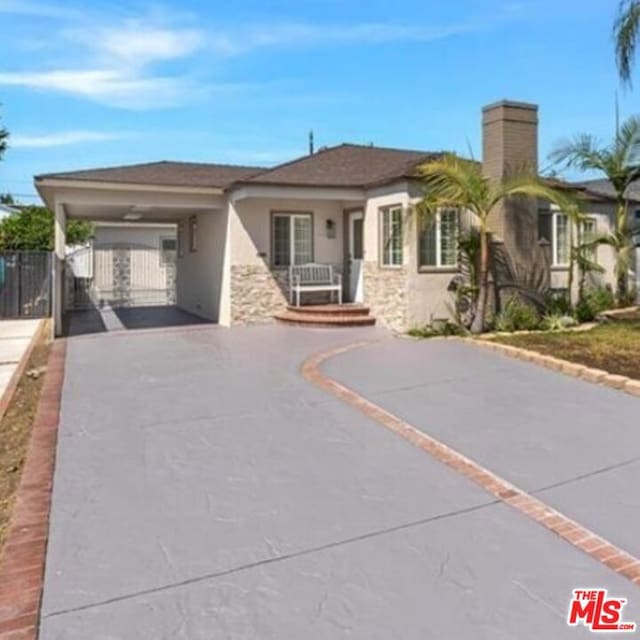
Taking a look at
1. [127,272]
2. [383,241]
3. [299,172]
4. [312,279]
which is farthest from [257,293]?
[127,272]

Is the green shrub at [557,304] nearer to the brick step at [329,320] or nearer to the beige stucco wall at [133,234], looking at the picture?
the brick step at [329,320]

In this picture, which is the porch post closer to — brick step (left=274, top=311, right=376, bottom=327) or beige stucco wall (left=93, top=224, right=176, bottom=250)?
brick step (left=274, top=311, right=376, bottom=327)

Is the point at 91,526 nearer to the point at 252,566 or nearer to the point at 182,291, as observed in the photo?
the point at 252,566

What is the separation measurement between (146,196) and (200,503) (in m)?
11.3

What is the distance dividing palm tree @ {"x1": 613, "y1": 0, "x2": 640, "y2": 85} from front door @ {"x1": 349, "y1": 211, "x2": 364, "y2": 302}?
652cm

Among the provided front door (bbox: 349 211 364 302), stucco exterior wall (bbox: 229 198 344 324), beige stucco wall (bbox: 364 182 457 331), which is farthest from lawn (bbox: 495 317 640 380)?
stucco exterior wall (bbox: 229 198 344 324)

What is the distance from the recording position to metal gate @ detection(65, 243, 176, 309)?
24719mm

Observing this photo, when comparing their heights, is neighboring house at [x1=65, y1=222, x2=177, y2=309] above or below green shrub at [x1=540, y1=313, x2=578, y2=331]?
above

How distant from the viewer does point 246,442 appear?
5.86m

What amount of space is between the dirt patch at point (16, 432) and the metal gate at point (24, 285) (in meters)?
9.63

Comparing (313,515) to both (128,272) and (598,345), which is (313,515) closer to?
(598,345)

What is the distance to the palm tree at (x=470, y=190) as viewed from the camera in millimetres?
12367

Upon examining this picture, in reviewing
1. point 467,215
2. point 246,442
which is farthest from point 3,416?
point 467,215

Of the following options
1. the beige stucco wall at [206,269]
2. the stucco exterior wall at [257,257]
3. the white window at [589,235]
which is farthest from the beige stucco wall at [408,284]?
the beige stucco wall at [206,269]
